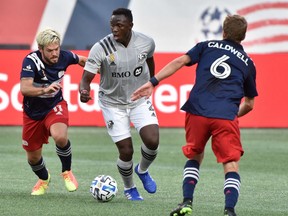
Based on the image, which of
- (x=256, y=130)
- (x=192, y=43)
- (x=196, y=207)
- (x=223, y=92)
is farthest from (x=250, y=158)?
(x=192, y=43)

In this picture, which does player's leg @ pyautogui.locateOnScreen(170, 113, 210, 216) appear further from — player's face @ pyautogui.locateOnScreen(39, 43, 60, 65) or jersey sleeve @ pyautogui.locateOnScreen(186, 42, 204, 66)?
player's face @ pyautogui.locateOnScreen(39, 43, 60, 65)

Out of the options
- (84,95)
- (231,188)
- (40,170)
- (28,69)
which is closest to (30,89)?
(28,69)

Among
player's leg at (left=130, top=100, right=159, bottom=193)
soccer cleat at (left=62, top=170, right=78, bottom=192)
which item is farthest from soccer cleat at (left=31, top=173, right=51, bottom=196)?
player's leg at (left=130, top=100, right=159, bottom=193)

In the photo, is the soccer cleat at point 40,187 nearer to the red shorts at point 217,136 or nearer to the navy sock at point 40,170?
the navy sock at point 40,170

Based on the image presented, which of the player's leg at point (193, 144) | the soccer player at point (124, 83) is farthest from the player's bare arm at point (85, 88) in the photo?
the player's leg at point (193, 144)

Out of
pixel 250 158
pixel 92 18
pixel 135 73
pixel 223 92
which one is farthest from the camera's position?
pixel 92 18

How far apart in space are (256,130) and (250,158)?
15.2ft

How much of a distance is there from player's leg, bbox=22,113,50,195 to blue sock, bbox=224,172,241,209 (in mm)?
3135

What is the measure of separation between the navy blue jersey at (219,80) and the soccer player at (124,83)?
1.79 m

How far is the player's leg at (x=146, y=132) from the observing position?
11.6 metres

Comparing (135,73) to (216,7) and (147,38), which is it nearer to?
(147,38)

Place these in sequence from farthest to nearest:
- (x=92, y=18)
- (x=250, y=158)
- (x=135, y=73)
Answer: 1. (x=92, y=18)
2. (x=250, y=158)
3. (x=135, y=73)

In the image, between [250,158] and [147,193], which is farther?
[250,158]

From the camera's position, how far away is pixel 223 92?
9.80 metres
